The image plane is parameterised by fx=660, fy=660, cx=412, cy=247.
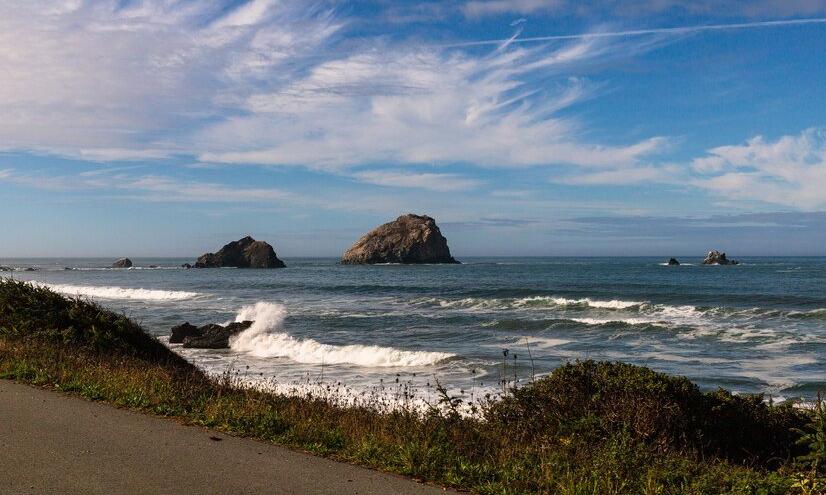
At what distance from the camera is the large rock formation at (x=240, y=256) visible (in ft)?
433

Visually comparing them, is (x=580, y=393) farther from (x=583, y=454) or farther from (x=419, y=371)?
(x=419, y=371)

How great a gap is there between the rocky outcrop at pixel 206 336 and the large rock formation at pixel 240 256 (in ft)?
357

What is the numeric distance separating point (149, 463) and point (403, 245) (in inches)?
5378

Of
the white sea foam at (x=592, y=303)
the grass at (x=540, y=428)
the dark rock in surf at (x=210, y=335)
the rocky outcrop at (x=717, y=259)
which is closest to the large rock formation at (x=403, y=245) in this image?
the rocky outcrop at (x=717, y=259)

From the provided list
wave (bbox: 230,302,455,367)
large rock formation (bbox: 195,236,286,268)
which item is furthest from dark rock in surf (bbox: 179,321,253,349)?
large rock formation (bbox: 195,236,286,268)

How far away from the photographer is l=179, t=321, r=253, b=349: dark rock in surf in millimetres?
22781

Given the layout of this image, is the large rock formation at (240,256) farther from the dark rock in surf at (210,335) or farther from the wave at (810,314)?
the dark rock in surf at (210,335)

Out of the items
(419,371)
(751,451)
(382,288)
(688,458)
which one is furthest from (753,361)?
(382,288)

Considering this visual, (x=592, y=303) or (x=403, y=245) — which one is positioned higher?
(x=403, y=245)

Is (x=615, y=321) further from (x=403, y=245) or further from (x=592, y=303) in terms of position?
(x=403, y=245)

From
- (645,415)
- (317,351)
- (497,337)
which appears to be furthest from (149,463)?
(497,337)

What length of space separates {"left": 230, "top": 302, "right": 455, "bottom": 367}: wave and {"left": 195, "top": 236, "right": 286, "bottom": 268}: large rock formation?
108 meters

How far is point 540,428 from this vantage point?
327 inches

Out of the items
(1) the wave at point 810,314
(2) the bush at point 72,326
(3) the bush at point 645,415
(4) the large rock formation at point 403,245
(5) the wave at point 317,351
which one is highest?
(4) the large rock formation at point 403,245
